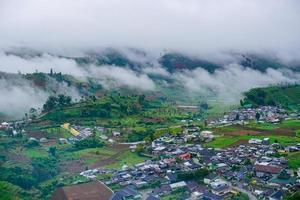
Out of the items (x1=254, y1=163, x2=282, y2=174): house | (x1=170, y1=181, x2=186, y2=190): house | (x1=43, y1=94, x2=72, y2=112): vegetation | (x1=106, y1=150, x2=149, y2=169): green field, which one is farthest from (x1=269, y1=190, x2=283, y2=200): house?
(x1=43, y1=94, x2=72, y2=112): vegetation

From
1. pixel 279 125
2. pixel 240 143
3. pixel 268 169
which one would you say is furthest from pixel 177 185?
pixel 279 125

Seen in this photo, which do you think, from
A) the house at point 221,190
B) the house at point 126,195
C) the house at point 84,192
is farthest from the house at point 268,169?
the house at point 84,192

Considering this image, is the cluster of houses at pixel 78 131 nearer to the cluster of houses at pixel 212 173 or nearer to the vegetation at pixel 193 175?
the cluster of houses at pixel 212 173

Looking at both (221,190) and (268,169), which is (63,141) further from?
(268,169)

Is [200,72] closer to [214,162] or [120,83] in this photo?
[120,83]

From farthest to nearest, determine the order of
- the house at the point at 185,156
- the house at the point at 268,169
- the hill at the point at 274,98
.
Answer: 1. the hill at the point at 274,98
2. the house at the point at 185,156
3. the house at the point at 268,169

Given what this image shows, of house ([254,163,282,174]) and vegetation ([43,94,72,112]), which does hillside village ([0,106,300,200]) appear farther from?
vegetation ([43,94,72,112])
